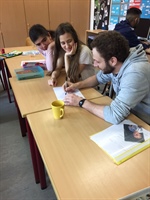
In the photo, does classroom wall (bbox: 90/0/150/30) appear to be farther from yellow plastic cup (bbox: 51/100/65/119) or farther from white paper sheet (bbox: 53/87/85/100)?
yellow plastic cup (bbox: 51/100/65/119)

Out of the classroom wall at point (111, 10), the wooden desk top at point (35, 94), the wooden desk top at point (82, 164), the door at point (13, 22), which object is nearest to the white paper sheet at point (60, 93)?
the wooden desk top at point (35, 94)

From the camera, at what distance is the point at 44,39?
1.82 m

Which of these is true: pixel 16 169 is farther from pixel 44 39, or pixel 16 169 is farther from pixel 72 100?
pixel 44 39

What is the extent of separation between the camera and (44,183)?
150 centimetres

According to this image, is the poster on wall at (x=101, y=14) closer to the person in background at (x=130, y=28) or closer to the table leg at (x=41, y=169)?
the person in background at (x=130, y=28)

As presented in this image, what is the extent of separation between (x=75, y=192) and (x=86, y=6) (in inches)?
212

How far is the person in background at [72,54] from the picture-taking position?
5.24 ft

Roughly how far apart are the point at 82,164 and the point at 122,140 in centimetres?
27

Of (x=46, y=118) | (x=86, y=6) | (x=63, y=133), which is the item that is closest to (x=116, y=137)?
(x=63, y=133)

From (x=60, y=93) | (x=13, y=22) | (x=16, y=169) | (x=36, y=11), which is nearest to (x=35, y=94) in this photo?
(x=60, y=93)

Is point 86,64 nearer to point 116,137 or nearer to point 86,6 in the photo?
point 116,137

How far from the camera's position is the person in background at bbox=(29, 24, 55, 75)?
1.77m

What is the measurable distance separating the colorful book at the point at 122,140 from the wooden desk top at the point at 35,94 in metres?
0.46

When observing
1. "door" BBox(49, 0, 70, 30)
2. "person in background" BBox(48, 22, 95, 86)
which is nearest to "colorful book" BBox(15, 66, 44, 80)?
"person in background" BBox(48, 22, 95, 86)
